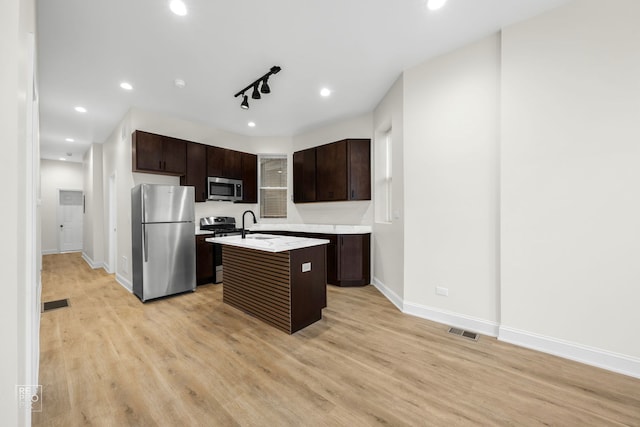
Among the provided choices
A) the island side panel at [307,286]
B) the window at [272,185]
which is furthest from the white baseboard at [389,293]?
the window at [272,185]

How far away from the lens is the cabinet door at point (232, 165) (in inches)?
195

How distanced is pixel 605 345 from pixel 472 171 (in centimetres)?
175

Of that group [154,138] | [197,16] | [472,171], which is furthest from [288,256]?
[154,138]

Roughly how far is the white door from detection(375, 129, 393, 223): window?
9.81 metres

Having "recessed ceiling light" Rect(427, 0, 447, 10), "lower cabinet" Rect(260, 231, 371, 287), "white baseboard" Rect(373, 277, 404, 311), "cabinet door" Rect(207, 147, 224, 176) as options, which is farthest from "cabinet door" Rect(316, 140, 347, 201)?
"recessed ceiling light" Rect(427, 0, 447, 10)

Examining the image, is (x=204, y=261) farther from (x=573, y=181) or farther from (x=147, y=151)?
(x=573, y=181)

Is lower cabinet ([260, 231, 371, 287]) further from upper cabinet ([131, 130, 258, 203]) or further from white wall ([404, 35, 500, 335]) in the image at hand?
upper cabinet ([131, 130, 258, 203])

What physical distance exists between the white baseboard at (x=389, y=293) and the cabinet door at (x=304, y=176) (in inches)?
75.5

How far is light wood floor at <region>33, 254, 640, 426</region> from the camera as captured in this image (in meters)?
1.54

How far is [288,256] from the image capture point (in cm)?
250

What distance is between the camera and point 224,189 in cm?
489

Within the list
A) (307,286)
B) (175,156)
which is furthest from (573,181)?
(175,156)

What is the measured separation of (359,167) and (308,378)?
3.24 meters

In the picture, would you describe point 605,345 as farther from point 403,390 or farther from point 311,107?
point 311,107
